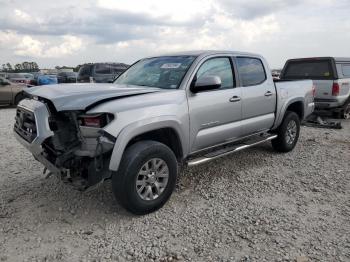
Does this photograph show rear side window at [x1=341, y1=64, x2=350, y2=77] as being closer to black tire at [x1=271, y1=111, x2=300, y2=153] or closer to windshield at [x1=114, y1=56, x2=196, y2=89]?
black tire at [x1=271, y1=111, x2=300, y2=153]

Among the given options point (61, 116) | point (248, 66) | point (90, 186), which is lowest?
point (90, 186)

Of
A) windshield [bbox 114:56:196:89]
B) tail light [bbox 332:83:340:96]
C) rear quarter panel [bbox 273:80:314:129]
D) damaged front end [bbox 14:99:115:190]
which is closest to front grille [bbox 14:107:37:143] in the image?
damaged front end [bbox 14:99:115:190]

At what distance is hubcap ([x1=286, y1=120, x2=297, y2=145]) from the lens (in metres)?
6.53

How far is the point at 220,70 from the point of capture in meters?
4.97

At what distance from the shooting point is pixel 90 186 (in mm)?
3594

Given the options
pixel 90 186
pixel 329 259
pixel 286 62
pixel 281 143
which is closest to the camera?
pixel 329 259

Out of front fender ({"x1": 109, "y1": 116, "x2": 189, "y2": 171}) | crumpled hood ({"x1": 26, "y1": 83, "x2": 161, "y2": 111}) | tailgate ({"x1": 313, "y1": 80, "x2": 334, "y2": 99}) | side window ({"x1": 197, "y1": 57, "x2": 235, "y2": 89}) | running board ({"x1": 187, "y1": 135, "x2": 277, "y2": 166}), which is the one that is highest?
side window ({"x1": 197, "y1": 57, "x2": 235, "y2": 89})

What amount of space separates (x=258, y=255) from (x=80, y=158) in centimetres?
201

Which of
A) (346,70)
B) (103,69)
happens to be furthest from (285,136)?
(103,69)

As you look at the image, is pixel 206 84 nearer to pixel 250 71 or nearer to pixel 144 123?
pixel 144 123

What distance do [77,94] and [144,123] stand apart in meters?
0.76

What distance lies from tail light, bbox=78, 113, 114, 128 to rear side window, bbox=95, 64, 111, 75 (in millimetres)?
12909

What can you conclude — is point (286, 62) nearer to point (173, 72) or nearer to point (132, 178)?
point (173, 72)

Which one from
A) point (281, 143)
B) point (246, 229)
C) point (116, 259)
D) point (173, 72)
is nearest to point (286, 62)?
point (281, 143)
